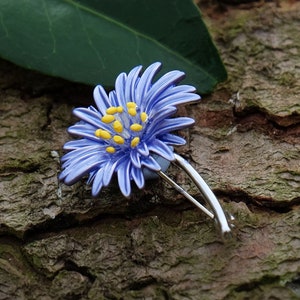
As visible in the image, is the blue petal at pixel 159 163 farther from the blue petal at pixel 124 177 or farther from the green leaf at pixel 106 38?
the green leaf at pixel 106 38

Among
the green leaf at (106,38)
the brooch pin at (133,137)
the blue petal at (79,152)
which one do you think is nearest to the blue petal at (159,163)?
the brooch pin at (133,137)

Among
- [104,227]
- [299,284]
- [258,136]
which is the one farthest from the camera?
[258,136]

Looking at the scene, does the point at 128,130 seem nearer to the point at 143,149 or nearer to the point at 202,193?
the point at 143,149

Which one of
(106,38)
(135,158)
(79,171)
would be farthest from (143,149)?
(106,38)

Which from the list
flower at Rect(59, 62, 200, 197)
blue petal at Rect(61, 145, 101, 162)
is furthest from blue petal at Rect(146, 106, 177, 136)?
blue petal at Rect(61, 145, 101, 162)

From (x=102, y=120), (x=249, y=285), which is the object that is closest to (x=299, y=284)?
(x=249, y=285)

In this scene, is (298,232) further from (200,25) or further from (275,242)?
(200,25)
